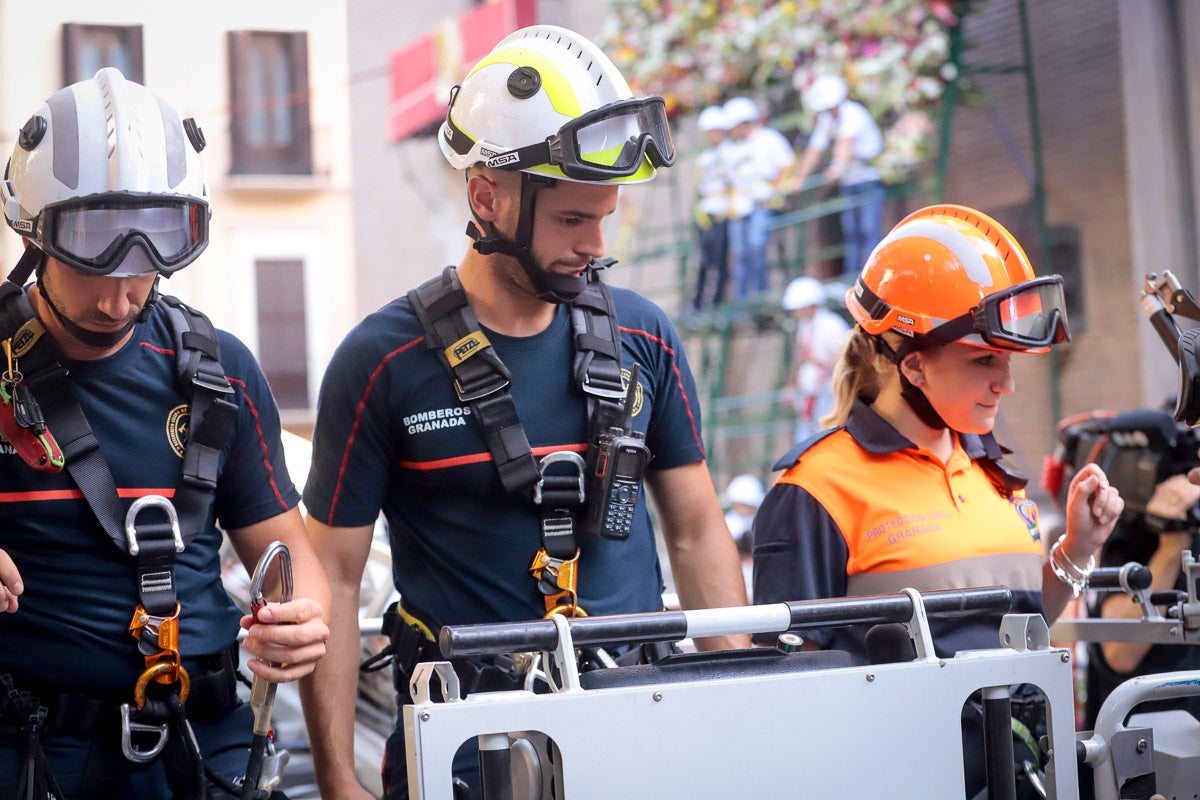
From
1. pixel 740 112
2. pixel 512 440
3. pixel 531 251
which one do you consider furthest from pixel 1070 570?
pixel 740 112

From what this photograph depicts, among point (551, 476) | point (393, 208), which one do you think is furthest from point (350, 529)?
point (393, 208)

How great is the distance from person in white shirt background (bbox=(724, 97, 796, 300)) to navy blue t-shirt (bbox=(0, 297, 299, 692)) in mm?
9974

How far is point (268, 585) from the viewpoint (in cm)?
321

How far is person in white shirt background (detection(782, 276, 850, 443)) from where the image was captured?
12250mm

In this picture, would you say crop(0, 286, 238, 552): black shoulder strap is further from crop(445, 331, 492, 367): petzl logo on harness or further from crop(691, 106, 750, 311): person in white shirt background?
crop(691, 106, 750, 311): person in white shirt background

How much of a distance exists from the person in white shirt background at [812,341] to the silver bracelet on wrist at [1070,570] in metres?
8.51

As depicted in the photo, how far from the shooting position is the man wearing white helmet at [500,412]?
10.4 ft

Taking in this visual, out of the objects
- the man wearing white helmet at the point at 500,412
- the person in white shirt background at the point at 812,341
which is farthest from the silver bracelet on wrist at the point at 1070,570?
the person in white shirt background at the point at 812,341

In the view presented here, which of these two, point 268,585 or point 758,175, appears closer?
point 268,585

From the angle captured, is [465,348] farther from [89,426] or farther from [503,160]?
[89,426]

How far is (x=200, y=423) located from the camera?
3.06 m

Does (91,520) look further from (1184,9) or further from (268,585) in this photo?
(1184,9)

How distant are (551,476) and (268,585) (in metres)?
0.65

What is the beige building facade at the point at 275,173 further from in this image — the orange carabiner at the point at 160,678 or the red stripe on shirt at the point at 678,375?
the orange carabiner at the point at 160,678
